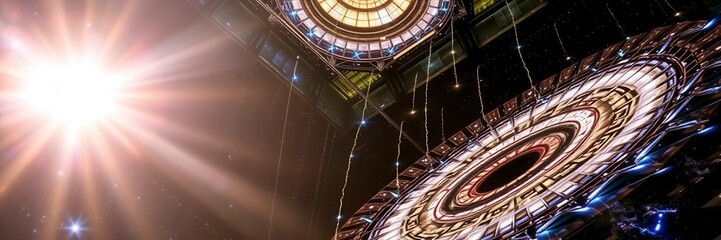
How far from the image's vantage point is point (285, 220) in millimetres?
5250

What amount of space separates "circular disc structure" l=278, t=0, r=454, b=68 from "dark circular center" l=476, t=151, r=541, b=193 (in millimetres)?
1859

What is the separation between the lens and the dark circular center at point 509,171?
10.2 ft

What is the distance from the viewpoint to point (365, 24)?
4961mm

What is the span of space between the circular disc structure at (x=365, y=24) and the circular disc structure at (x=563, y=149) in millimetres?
1138

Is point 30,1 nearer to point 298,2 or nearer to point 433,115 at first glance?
point 298,2

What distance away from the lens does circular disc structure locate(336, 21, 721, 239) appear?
1.89 meters

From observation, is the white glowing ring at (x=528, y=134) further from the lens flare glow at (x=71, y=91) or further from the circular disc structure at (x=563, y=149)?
the lens flare glow at (x=71, y=91)

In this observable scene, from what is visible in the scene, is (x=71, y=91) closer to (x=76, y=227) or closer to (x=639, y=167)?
(x=76, y=227)

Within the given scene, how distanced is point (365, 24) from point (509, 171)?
2.32 m

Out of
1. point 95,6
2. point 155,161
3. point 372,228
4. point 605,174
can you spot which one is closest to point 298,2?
point 95,6

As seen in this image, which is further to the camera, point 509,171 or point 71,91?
point 71,91

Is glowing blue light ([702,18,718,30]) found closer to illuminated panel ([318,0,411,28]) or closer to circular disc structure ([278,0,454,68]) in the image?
circular disc structure ([278,0,454,68])

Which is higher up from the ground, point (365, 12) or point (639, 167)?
point (365, 12)

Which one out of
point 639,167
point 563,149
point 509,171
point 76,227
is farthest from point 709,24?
point 76,227
